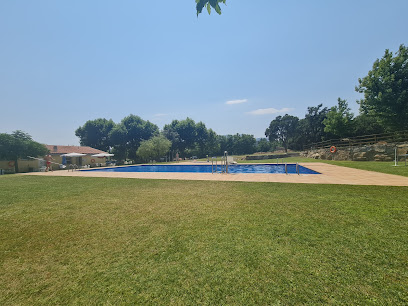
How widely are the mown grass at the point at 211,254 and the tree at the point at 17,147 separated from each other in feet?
77.5

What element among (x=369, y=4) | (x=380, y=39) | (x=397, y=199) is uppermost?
(x=380, y=39)

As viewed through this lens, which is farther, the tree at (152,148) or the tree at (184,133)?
the tree at (184,133)

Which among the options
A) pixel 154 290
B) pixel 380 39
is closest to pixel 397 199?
pixel 154 290

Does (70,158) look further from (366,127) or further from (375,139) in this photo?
(366,127)

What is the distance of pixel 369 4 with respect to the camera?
32.0 feet

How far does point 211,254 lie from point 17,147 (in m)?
29.3

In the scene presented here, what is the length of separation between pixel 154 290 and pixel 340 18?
52.8 feet

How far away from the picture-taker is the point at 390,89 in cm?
1789

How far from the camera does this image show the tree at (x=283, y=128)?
65.8 meters

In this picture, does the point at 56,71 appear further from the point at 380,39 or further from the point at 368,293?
the point at 380,39

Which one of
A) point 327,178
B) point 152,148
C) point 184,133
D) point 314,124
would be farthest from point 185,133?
point 327,178

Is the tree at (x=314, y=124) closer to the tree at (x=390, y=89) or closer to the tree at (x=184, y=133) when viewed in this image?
the tree at (x=390, y=89)

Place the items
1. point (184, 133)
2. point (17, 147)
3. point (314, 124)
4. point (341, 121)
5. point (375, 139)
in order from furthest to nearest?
1. point (184, 133)
2. point (314, 124)
3. point (341, 121)
4. point (17, 147)
5. point (375, 139)

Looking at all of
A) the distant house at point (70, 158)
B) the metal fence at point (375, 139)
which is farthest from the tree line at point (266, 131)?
the distant house at point (70, 158)
